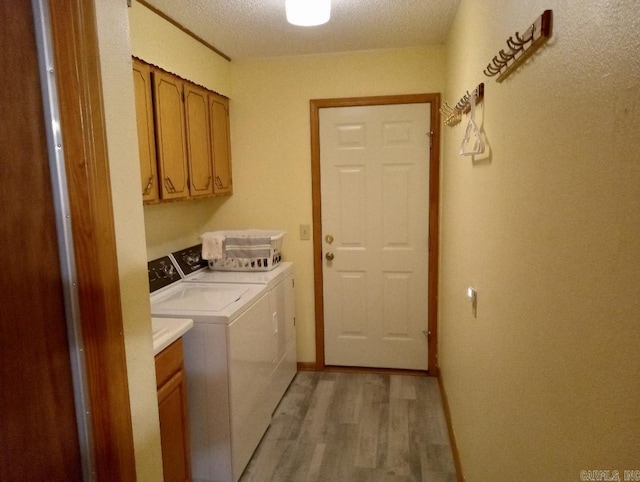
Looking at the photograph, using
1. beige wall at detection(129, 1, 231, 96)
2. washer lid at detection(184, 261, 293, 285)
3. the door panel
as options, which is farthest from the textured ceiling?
the door panel

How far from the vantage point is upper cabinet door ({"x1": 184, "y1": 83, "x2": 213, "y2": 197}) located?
2678mm

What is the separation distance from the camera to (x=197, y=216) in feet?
11.0

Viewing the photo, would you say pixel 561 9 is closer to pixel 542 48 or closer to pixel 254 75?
pixel 542 48

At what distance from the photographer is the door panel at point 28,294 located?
796 mm

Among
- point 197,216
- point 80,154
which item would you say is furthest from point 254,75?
point 80,154

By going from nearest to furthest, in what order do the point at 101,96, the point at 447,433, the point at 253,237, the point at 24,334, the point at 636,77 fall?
the point at 636,77 < the point at 24,334 < the point at 101,96 < the point at 447,433 < the point at 253,237

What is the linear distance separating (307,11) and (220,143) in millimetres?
1321

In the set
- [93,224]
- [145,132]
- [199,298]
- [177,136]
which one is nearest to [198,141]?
[177,136]

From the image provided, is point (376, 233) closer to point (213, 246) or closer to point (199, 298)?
point (213, 246)

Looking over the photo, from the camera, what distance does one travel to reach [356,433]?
2691 millimetres

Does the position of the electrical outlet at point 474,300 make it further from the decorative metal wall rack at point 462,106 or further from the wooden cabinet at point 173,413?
the wooden cabinet at point 173,413

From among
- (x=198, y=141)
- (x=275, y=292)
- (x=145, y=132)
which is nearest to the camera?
(x=145, y=132)

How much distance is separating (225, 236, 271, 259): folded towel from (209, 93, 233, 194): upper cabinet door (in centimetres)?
38

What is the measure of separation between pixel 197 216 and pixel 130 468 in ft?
8.00
